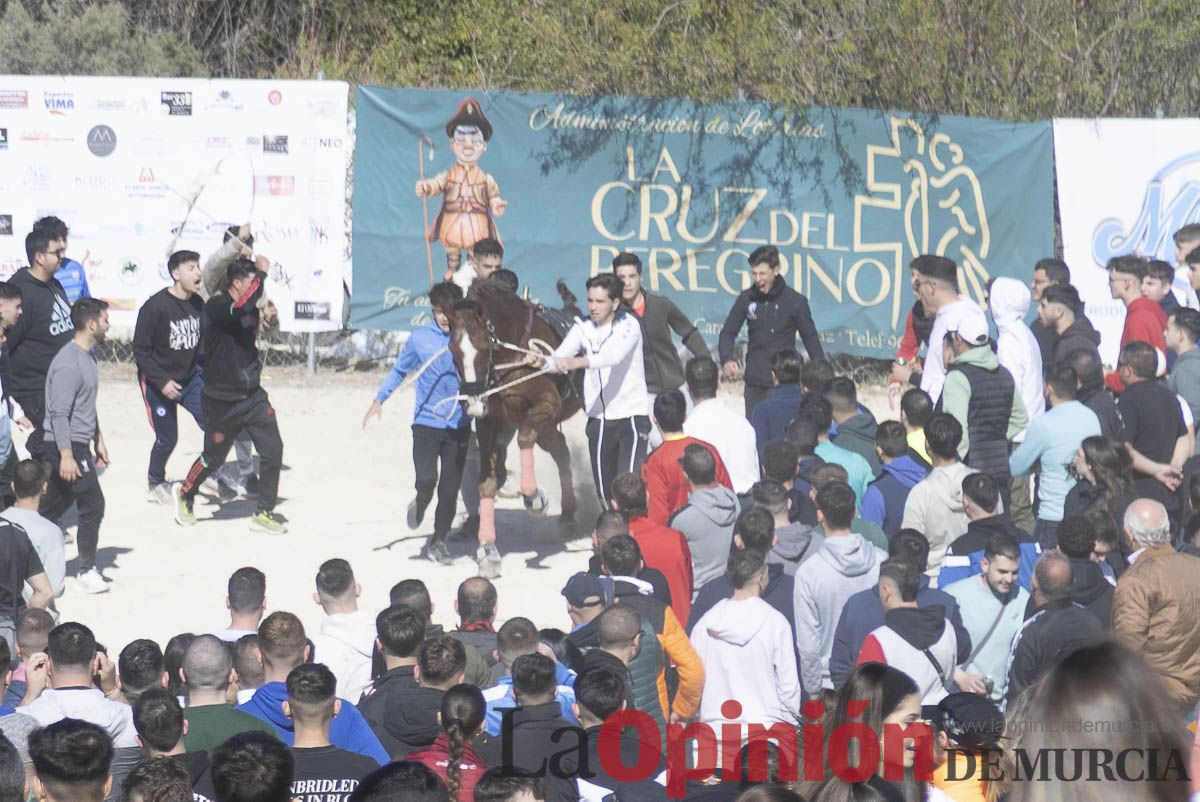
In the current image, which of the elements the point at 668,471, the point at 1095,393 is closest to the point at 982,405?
the point at 1095,393

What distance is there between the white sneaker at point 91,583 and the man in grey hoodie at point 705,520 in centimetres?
387

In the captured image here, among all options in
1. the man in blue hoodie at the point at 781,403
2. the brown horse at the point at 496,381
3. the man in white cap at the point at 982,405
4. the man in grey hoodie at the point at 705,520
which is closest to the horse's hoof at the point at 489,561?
the brown horse at the point at 496,381

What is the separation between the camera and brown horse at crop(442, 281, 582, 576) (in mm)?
9234

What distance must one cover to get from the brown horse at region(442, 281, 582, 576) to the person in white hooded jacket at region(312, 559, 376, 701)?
309cm

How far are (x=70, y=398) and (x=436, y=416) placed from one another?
2.24 metres

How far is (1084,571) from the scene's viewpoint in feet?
20.1

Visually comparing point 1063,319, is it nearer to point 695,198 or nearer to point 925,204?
point 925,204

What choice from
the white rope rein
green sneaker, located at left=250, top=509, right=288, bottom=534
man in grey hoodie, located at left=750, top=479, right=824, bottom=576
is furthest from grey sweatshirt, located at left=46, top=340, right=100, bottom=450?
man in grey hoodie, located at left=750, top=479, right=824, bottom=576

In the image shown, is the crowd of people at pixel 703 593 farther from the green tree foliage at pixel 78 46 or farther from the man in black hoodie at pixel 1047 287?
the green tree foliage at pixel 78 46

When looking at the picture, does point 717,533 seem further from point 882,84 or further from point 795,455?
point 882,84

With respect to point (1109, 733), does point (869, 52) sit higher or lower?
higher

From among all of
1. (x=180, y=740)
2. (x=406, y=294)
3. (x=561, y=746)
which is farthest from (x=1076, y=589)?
(x=406, y=294)

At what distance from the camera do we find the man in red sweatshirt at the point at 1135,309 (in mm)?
9922

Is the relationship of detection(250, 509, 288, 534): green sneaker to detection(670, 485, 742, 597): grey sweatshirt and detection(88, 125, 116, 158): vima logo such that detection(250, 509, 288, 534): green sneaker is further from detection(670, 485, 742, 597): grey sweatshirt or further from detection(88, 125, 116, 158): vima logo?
detection(88, 125, 116, 158): vima logo
